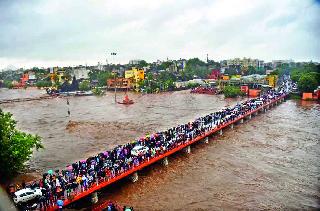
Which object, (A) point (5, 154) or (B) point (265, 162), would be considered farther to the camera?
(B) point (265, 162)

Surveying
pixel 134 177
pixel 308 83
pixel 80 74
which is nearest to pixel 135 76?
pixel 80 74

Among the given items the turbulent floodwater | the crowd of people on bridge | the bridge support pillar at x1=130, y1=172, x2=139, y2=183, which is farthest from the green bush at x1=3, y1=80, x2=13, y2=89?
the bridge support pillar at x1=130, y1=172, x2=139, y2=183

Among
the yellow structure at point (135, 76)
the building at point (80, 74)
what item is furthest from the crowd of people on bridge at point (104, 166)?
the building at point (80, 74)

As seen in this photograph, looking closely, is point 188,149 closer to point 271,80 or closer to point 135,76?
point 271,80

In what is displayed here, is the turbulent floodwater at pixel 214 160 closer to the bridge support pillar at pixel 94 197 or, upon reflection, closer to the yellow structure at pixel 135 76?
the bridge support pillar at pixel 94 197

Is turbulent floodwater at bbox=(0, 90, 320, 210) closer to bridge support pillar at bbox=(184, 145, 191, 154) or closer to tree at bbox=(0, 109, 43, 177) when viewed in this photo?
bridge support pillar at bbox=(184, 145, 191, 154)

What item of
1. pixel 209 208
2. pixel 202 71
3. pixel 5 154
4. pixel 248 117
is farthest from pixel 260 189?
pixel 202 71

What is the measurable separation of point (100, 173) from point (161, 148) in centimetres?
420

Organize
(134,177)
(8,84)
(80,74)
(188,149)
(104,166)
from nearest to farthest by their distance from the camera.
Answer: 1. (104,166)
2. (134,177)
3. (188,149)
4. (80,74)
5. (8,84)

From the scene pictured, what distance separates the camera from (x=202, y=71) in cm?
7862

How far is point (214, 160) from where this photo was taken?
1756cm

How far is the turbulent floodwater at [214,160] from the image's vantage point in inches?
494

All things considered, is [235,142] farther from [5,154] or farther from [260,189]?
[5,154]

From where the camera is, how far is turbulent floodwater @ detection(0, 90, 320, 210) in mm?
12547
